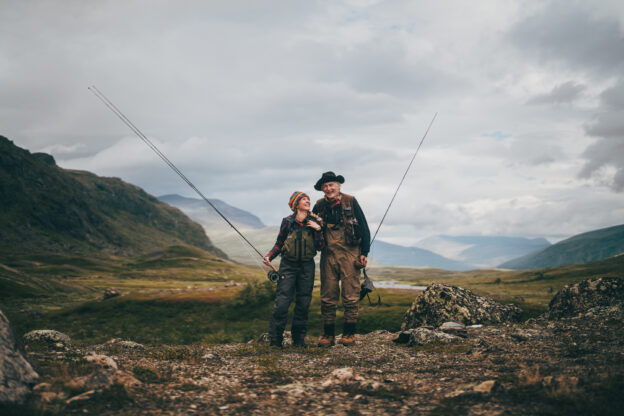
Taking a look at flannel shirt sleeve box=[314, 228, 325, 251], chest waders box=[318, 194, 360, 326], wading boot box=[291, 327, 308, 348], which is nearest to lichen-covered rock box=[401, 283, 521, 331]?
chest waders box=[318, 194, 360, 326]

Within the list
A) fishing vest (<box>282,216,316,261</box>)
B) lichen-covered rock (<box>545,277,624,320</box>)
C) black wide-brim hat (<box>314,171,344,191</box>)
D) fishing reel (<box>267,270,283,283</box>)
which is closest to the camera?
fishing vest (<box>282,216,316,261</box>)

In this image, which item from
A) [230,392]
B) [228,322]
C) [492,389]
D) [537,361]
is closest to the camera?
[492,389]

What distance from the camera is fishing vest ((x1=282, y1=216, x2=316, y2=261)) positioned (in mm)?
10781

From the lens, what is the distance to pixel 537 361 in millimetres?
7535

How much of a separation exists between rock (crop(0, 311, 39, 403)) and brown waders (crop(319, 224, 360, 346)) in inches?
296

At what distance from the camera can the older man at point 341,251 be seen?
11.4 m

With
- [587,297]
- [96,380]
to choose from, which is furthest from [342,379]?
[587,297]

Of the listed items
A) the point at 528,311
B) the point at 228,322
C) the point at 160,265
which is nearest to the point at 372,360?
the point at 528,311

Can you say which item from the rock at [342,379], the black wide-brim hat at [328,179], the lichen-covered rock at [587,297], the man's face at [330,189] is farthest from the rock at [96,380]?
the lichen-covered rock at [587,297]

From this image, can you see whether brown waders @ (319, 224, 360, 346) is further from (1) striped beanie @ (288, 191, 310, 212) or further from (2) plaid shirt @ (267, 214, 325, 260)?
(1) striped beanie @ (288, 191, 310, 212)

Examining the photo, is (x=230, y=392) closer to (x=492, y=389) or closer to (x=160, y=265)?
(x=492, y=389)

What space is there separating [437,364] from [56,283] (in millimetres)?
88010

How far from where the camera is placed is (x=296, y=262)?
432 inches

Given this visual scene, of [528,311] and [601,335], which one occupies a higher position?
[601,335]
